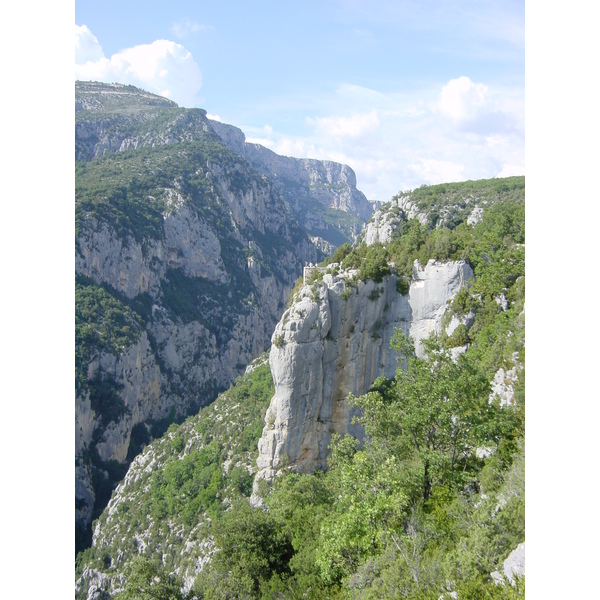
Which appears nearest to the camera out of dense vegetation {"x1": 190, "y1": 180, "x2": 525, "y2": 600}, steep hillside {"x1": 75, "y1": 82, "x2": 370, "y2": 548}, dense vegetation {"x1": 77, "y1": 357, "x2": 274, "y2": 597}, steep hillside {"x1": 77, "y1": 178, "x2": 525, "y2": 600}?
dense vegetation {"x1": 190, "y1": 180, "x2": 525, "y2": 600}

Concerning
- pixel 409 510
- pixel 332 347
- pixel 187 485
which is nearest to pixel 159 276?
pixel 187 485

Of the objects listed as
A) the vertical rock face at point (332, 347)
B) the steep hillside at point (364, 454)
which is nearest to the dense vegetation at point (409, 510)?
→ the steep hillside at point (364, 454)

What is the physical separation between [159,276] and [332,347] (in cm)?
5434

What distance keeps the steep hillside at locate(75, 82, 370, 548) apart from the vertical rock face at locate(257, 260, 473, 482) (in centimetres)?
3140

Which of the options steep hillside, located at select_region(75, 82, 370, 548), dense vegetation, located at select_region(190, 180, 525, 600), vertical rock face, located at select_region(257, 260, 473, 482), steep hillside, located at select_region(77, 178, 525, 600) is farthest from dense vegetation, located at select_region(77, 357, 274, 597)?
dense vegetation, located at select_region(190, 180, 525, 600)

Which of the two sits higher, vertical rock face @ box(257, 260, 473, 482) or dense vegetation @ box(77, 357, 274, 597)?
vertical rock face @ box(257, 260, 473, 482)

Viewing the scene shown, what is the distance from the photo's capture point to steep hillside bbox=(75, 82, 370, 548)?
5766 centimetres

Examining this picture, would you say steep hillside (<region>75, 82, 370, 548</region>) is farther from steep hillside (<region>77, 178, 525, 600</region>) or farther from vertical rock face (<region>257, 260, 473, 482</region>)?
vertical rock face (<region>257, 260, 473, 482</region>)

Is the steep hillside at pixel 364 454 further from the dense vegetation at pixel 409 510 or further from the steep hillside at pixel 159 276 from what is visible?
the steep hillside at pixel 159 276

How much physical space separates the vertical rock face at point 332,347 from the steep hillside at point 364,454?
0.29ft

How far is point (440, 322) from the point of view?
26250 millimetres

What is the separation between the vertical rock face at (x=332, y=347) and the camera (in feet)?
88.6
